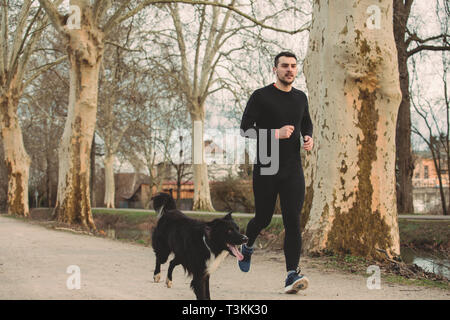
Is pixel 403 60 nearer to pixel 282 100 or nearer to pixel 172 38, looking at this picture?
pixel 172 38

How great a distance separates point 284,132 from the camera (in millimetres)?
4020

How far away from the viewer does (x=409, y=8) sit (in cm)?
2288

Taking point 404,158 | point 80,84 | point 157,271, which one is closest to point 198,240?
point 157,271

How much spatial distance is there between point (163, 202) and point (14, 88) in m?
25.1

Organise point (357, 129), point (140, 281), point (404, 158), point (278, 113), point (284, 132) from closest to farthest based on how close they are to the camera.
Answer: point (284, 132) → point (278, 113) → point (140, 281) → point (357, 129) → point (404, 158)

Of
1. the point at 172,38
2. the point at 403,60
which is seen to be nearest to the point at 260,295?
the point at 403,60

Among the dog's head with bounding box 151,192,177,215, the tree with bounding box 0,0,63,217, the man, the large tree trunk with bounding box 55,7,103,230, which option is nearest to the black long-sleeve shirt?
the man

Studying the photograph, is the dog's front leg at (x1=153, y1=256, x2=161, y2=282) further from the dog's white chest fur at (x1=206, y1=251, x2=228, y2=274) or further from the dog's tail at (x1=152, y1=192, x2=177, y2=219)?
the dog's white chest fur at (x1=206, y1=251, x2=228, y2=274)

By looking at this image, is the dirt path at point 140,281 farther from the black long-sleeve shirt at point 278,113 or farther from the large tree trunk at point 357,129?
the black long-sleeve shirt at point 278,113

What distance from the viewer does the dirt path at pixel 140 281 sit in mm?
4816

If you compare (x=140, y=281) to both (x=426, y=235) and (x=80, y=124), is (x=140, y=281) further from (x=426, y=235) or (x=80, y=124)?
(x=80, y=124)

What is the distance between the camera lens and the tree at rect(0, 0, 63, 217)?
84.6 ft

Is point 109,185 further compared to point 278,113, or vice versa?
point 109,185

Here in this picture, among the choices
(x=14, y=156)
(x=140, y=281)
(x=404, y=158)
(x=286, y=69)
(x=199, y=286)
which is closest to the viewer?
(x=199, y=286)
